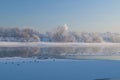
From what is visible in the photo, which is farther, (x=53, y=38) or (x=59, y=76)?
(x=53, y=38)

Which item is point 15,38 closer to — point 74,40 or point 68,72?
point 74,40

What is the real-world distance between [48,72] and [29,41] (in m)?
29.8

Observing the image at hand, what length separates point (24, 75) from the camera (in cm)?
857

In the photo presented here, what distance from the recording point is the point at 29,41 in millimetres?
38750

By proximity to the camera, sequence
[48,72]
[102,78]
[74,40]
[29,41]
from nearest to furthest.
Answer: [102,78]
[48,72]
[29,41]
[74,40]

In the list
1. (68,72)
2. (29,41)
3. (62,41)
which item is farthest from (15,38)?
(68,72)

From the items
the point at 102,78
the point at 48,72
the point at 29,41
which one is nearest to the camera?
the point at 102,78

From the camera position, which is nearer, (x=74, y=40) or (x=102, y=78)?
(x=102, y=78)

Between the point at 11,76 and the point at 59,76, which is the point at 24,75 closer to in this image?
the point at 11,76

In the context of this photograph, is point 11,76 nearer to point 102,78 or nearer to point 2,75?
point 2,75

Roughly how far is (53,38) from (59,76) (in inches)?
1255

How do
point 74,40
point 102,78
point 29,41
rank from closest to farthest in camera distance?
point 102,78 → point 29,41 → point 74,40

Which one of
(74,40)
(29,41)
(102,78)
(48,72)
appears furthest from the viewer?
(74,40)

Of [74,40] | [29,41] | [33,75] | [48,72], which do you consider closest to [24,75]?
[33,75]
